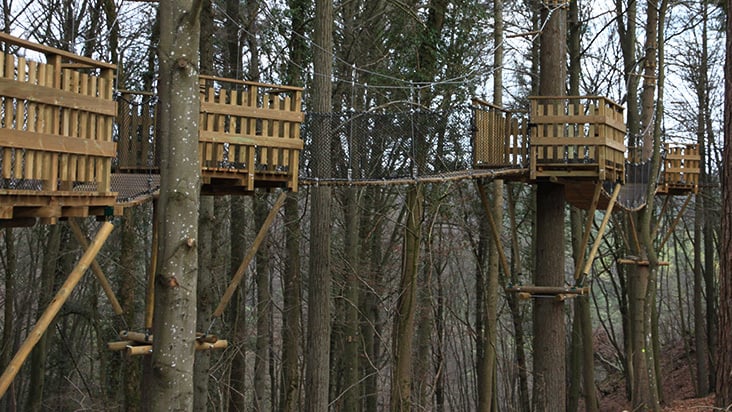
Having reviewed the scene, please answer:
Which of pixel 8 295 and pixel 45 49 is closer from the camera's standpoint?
pixel 45 49

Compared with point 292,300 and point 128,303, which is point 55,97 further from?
point 292,300

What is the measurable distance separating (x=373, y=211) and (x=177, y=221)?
11.9 meters

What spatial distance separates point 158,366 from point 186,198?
3.84 ft

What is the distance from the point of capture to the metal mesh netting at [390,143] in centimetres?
967

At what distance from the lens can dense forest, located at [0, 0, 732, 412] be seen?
382 inches

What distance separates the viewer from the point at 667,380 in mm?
25688

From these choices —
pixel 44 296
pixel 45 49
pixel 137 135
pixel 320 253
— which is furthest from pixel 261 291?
pixel 45 49

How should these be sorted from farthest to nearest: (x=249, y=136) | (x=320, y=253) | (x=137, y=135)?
(x=320, y=253) → (x=137, y=135) → (x=249, y=136)

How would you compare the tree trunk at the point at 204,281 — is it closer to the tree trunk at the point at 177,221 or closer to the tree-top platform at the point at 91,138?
the tree-top platform at the point at 91,138

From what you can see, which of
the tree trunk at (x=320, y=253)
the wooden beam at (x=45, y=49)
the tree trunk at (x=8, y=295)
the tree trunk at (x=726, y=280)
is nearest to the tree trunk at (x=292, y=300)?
the tree trunk at (x=320, y=253)

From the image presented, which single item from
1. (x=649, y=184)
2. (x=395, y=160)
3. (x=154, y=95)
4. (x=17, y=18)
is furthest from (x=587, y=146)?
(x=17, y=18)

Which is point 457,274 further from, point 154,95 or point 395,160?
point 154,95

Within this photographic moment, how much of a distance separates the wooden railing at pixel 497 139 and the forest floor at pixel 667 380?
1392cm

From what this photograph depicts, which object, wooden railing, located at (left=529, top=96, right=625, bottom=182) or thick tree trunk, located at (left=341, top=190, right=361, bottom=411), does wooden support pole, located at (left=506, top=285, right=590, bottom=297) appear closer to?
wooden railing, located at (left=529, top=96, right=625, bottom=182)
